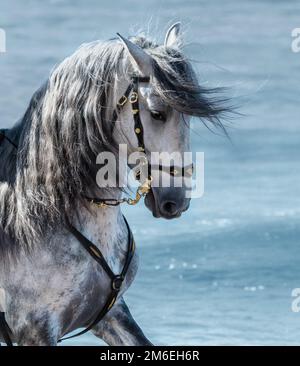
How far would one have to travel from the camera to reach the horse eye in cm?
311

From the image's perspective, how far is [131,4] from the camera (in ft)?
35.1

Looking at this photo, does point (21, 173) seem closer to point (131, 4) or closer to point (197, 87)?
point (197, 87)

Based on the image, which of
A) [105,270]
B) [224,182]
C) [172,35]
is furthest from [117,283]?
[224,182]

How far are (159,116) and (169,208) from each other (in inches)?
10.1

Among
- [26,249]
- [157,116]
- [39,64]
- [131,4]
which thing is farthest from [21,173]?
[131,4]

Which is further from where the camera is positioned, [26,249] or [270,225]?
[270,225]

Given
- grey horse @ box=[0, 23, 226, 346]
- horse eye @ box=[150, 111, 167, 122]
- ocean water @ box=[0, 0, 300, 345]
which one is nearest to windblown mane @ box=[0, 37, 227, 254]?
grey horse @ box=[0, 23, 226, 346]

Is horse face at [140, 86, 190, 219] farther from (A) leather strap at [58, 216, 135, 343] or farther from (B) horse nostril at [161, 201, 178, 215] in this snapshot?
(A) leather strap at [58, 216, 135, 343]

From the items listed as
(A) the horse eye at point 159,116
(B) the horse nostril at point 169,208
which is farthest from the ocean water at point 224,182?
(B) the horse nostril at point 169,208

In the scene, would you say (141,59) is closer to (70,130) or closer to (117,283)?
(70,130)

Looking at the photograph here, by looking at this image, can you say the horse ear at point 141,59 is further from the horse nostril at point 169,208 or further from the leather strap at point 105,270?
the leather strap at point 105,270

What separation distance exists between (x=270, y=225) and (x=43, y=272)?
5.01 meters

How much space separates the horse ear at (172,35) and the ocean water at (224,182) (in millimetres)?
1155

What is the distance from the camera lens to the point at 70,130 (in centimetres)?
319
